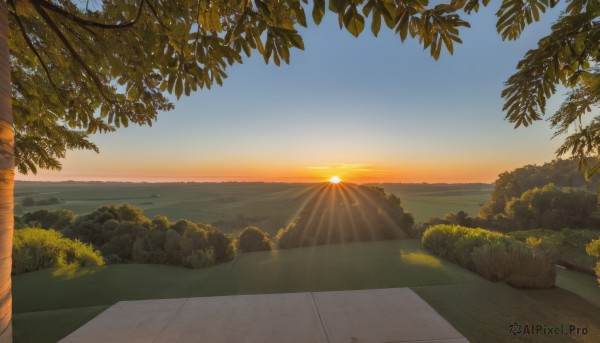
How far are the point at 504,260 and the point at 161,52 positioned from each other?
6971 mm

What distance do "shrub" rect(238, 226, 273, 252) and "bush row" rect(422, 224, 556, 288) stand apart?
6.99 meters

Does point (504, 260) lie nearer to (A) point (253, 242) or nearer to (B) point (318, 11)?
(B) point (318, 11)

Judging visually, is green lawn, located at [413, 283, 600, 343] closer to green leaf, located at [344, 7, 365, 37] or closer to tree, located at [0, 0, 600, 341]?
tree, located at [0, 0, 600, 341]

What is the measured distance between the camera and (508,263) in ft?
19.2

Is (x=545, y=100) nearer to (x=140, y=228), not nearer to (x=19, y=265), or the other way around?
(x=19, y=265)

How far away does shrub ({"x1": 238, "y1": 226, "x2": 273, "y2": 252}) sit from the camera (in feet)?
40.0

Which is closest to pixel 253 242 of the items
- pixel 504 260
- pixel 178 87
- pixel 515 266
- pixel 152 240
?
pixel 152 240

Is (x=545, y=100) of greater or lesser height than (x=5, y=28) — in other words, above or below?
below

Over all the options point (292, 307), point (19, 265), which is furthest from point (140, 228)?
point (292, 307)

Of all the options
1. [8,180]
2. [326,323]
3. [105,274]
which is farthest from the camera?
[105,274]

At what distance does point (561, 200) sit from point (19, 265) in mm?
22937

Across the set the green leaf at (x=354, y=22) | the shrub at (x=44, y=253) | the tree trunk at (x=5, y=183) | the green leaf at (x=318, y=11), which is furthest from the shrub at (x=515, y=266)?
the shrub at (x=44, y=253)

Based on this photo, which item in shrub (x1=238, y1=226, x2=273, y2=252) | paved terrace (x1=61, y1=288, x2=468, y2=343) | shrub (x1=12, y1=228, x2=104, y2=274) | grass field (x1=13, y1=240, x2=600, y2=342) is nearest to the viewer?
paved terrace (x1=61, y1=288, x2=468, y2=343)

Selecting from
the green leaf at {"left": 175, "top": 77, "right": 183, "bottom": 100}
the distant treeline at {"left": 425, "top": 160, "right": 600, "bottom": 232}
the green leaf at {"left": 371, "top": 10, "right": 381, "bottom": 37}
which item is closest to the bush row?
the green leaf at {"left": 371, "top": 10, "right": 381, "bottom": 37}
